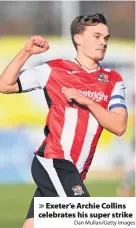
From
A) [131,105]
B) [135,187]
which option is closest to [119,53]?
[131,105]

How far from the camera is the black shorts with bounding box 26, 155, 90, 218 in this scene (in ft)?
18.3

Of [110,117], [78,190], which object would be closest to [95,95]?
[110,117]

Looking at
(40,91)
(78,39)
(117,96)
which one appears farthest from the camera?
(40,91)

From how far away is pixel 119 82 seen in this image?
580 cm

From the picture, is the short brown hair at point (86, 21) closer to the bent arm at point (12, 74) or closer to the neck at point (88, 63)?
the neck at point (88, 63)

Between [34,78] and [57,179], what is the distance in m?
0.64

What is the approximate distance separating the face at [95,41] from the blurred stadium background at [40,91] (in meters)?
7.77

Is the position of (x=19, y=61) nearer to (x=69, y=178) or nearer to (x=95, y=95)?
(x=95, y=95)

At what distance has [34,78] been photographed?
18.8 feet

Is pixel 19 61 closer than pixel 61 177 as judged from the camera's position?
Yes

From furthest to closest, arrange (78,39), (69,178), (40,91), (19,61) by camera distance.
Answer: (40,91) < (78,39) < (69,178) < (19,61)

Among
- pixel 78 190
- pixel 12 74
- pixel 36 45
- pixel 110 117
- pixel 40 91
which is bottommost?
pixel 40 91

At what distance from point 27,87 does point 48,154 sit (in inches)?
16.8

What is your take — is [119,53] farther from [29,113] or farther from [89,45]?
[89,45]
